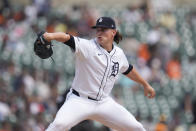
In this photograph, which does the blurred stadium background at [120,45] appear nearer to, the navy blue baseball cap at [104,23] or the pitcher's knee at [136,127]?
the pitcher's knee at [136,127]

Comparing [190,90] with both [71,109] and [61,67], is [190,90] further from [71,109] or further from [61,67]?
[71,109]

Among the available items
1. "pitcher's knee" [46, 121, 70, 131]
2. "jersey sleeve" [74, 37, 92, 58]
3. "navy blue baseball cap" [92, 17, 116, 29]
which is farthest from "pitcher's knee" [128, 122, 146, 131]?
"navy blue baseball cap" [92, 17, 116, 29]

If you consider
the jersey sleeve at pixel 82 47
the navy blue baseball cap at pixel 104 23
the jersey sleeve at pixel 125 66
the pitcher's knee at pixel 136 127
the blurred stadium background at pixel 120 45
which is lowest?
the blurred stadium background at pixel 120 45

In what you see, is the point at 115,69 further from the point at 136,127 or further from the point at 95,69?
the point at 136,127

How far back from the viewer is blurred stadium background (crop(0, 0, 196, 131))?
38.9 ft

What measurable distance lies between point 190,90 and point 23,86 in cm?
430

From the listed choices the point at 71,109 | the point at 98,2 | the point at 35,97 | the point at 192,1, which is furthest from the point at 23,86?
the point at 192,1

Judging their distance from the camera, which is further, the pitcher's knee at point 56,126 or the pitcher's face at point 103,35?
the pitcher's face at point 103,35

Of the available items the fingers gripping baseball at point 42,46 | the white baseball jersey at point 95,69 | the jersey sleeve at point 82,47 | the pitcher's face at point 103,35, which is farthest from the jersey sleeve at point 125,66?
the fingers gripping baseball at point 42,46

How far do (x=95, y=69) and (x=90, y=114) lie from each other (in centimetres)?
55

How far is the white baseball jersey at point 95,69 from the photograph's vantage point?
713 centimetres

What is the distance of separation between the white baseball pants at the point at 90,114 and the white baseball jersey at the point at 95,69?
112 mm

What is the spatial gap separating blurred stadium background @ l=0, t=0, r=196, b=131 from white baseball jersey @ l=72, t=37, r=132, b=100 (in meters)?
3.33

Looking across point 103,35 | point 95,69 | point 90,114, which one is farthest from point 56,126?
point 103,35
